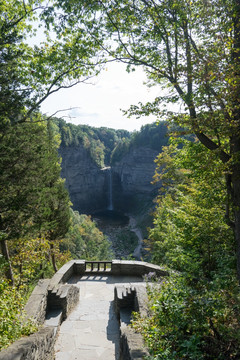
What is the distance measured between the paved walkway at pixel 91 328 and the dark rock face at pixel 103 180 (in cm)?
5744

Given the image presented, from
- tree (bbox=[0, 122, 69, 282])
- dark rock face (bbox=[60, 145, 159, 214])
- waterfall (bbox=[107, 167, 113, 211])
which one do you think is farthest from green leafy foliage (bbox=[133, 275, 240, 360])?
waterfall (bbox=[107, 167, 113, 211])

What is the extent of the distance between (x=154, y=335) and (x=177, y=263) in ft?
15.1

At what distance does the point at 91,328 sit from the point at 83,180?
214 feet

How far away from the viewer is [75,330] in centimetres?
630

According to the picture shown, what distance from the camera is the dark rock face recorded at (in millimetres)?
67625

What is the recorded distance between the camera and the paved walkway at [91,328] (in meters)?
5.35

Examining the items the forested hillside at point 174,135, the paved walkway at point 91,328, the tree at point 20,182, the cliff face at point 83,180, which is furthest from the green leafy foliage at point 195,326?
the cliff face at point 83,180

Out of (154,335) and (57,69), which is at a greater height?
(57,69)

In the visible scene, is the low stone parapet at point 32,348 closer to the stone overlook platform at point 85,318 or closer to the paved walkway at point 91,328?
the stone overlook platform at point 85,318

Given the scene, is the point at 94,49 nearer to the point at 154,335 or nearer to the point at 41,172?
the point at 41,172

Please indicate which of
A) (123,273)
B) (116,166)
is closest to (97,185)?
(116,166)

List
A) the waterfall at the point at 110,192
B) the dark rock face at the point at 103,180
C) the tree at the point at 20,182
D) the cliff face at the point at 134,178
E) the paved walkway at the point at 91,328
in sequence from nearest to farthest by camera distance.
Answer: the paved walkway at the point at 91,328 < the tree at the point at 20,182 < the dark rock face at the point at 103,180 < the cliff face at the point at 134,178 < the waterfall at the point at 110,192

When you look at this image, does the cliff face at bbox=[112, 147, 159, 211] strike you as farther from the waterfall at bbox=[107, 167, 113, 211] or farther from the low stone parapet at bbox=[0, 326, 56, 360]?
the low stone parapet at bbox=[0, 326, 56, 360]

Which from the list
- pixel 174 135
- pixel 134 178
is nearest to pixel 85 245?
pixel 174 135
